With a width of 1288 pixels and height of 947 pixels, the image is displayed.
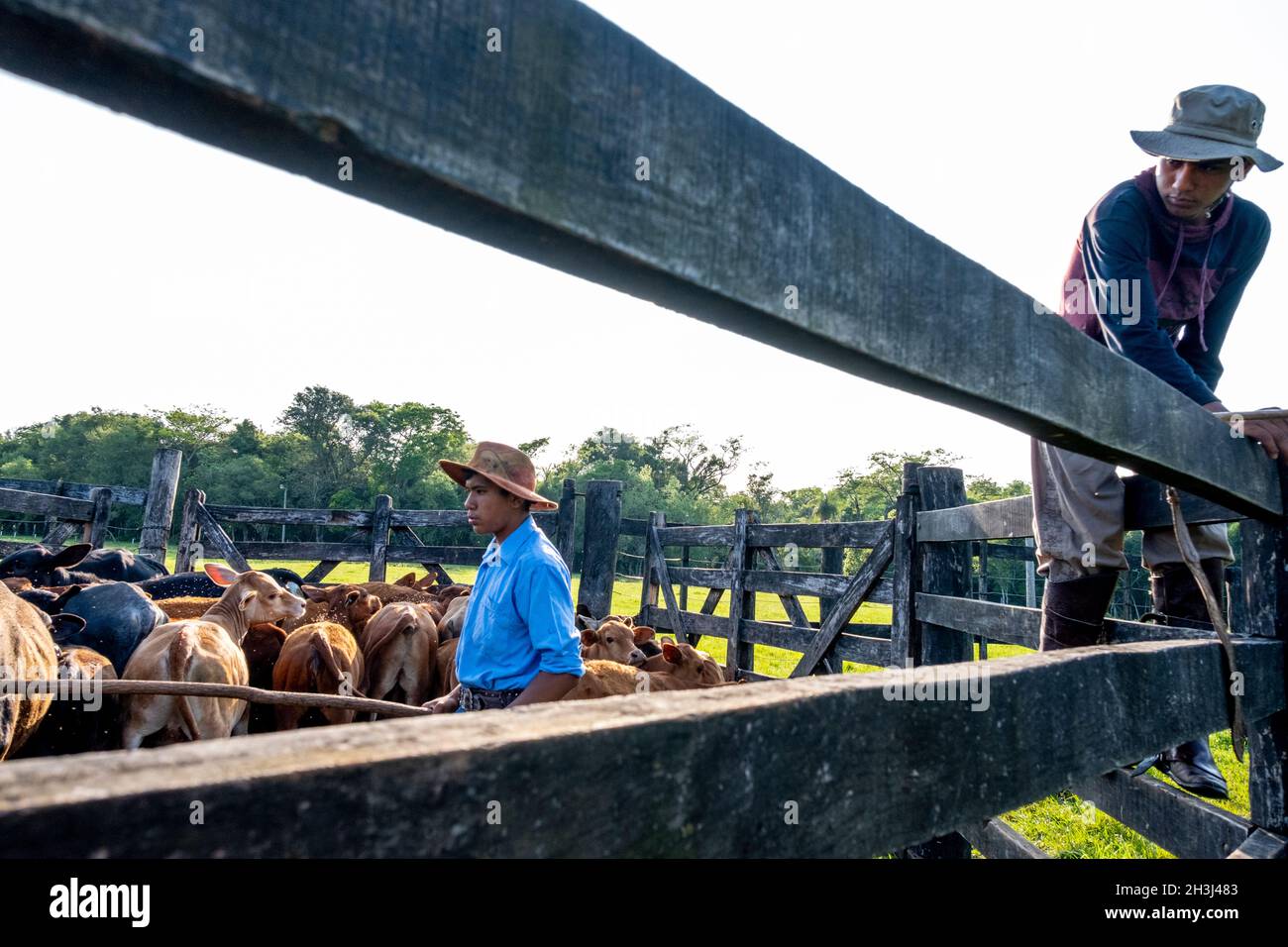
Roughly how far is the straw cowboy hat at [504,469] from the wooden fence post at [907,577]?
2.00 metres

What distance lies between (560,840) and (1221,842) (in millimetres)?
2345

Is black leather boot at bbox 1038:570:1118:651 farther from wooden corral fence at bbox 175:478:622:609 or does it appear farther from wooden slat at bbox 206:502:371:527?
wooden slat at bbox 206:502:371:527

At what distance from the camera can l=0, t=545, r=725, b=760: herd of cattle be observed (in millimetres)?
3695

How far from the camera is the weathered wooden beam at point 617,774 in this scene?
1.69 feet

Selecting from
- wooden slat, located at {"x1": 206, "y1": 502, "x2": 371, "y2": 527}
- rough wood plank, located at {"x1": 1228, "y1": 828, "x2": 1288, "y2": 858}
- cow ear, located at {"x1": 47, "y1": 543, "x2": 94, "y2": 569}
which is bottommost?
rough wood plank, located at {"x1": 1228, "y1": 828, "x2": 1288, "y2": 858}

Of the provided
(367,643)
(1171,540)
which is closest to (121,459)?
(367,643)

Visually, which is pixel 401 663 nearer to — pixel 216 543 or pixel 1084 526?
pixel 1084 526

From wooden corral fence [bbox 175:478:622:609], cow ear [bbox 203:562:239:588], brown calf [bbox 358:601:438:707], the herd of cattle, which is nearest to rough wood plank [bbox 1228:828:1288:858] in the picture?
the herd of cattle

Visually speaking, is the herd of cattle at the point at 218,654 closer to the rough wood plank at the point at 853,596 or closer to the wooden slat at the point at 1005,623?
the rough wood plank at the point at 853,596

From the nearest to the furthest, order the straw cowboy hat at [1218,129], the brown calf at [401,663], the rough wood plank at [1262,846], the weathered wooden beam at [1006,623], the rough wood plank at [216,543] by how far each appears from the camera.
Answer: the rough wood plank at [1262,846] → the straw cowboy hat at [1218,129] → the weathered wooden beam at [1006,623] → the brown calf at [401,663] → the rough wood plank at [216,543]

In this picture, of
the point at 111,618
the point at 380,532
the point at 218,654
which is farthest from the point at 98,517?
the point at 218,654

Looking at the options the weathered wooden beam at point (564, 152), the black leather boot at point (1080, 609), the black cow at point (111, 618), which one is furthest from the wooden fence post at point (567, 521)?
the weathered wooden beam at point (564, 152)

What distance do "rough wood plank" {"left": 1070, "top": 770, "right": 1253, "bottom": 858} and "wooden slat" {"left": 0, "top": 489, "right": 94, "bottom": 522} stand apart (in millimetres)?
11635
